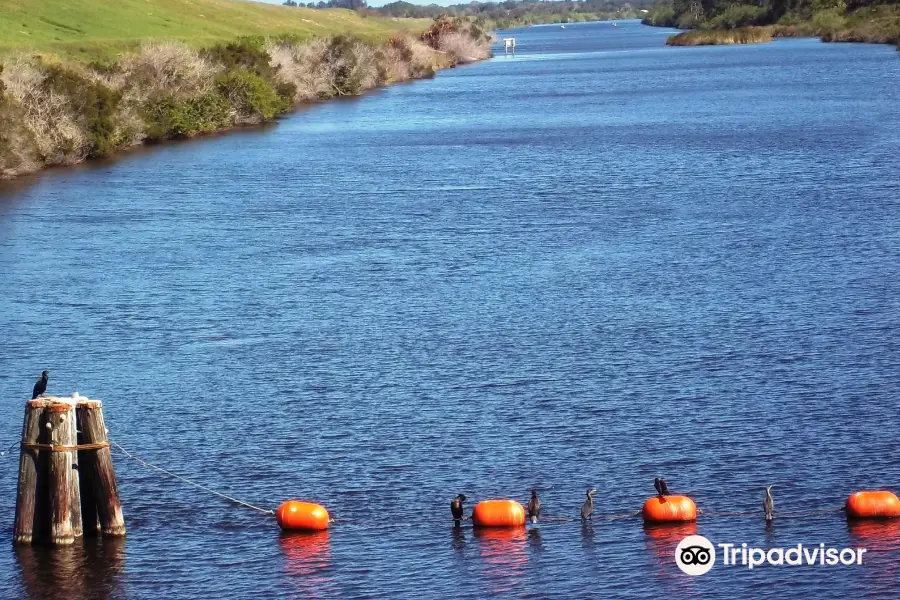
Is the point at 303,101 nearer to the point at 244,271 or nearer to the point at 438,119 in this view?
the point at 438,119

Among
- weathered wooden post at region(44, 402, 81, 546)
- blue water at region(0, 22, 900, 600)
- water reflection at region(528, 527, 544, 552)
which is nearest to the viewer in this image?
weathered wooden post at region(44, 402, 81, 546)

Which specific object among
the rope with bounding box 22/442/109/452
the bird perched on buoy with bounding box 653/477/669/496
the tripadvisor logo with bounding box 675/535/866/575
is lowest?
the tripadvisor logo with bounding box 675/535/866/575

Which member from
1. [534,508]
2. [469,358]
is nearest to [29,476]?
[534,508]

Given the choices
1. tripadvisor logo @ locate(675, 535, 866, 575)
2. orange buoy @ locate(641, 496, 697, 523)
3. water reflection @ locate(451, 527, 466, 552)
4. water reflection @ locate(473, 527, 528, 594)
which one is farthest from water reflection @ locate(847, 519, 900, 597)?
water reflection @ locate(451, 527, 466, 552)

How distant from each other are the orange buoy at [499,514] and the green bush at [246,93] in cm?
9088

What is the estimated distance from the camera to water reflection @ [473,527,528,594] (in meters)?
26.3

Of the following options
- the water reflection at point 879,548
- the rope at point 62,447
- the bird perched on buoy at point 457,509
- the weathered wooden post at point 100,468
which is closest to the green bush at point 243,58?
the weathered wooden post at point 100,468

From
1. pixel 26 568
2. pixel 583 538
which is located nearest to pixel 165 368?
pixel 26 568

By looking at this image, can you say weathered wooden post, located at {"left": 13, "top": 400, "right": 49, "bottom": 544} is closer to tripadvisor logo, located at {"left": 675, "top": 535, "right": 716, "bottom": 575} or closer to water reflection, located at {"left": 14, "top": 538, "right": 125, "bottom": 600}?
water reflection, located at {"left": 14, "top": 538, "right": 125, "bottom": 600}

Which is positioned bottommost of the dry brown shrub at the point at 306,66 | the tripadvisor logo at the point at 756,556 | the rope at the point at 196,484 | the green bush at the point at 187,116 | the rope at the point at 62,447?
the tripadvisor logo at the point at 756,556

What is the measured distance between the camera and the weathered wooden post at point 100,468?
91.1 feet

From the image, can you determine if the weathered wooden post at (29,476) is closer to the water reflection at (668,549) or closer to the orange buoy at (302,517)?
the orange buoy at (302,517)

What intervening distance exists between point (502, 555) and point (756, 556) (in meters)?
4.82

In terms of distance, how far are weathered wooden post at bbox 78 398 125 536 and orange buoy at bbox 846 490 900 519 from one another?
14593 mm
